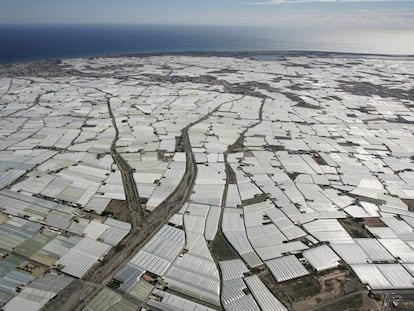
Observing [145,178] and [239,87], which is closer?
[145,178]

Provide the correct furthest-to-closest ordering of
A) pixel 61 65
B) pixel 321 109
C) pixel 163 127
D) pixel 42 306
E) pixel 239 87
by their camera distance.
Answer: pixel 61 65, pixel 239 87, pixel 321 109, pixel 163 127, pixel 42 306

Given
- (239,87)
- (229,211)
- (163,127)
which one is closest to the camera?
(229,211)

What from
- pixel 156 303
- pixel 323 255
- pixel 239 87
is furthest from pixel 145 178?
pixel 239 87

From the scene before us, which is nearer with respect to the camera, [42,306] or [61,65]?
[42,306]

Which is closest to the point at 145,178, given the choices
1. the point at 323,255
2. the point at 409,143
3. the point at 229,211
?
the point at 229,211

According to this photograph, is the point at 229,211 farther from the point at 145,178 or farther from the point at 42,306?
the point at 42,306

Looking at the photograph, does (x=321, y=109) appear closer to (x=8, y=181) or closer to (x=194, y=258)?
(x=194, y=258)
